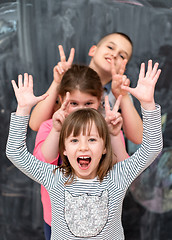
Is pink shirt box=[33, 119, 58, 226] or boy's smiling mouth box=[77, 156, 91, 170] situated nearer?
boy's smiling mouth box=[77, 156, 91, 170]

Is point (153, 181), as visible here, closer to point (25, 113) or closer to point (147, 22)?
point (147, 22)

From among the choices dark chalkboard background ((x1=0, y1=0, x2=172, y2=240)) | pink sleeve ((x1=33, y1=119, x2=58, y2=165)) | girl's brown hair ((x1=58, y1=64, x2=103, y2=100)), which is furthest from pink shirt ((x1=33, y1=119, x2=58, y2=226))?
dark chalkboard background ((x1=0, y1=0, x2=172, y2=240))

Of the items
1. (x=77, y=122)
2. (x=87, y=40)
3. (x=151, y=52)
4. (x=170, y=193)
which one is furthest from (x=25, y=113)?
(x=170, y=193)

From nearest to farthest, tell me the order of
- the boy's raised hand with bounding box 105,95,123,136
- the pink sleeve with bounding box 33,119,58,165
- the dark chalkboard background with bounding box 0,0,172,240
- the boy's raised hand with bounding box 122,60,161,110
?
the boy's raised hand with bounding box 122,60,161,110
the boy's raised hand with bounding box 105,95,123,136
the pink sleeve with bounding box 33,119,58,165
the dark chalkboard background with bounding box 0,0,172,240

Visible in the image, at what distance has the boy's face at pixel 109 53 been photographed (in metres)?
1.29

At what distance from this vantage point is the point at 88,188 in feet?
3.11

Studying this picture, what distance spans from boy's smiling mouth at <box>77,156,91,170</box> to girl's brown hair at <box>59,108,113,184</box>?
0.21 feet

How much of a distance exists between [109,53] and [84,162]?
55cm

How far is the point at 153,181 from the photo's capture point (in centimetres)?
160

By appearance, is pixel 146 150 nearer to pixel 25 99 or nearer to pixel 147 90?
pixel 147 90

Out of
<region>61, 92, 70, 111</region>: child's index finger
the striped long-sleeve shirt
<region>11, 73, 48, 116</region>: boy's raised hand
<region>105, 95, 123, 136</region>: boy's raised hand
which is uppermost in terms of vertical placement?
<region>11, 73, 48, 116</region>: boy's raised hand

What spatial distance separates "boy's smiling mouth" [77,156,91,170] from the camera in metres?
0.92

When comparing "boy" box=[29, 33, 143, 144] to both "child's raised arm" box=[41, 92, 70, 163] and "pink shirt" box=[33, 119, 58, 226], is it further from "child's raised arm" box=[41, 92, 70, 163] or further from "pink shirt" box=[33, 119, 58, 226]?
"child's raised arm" box=[41, 92, 70, 163]

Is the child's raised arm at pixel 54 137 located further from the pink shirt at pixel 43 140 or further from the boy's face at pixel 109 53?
the boy's face at pixel 109 53
